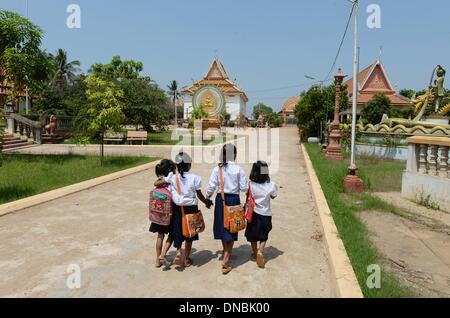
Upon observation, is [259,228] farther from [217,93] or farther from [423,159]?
[217,93]

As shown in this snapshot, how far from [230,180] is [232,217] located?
0.41 metres

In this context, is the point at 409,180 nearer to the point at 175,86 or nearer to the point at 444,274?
the point at 444,274

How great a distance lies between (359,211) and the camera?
22.7 ft

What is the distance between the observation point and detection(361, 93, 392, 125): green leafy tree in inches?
1409

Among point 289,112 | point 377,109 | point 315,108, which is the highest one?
point 289,112

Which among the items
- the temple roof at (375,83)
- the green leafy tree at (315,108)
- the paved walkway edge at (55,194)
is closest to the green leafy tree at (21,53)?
the paved walkway edge at (55,194)

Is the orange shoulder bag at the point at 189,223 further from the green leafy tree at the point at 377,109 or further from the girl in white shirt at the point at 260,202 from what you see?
the green leafy tree at the point at 377,109

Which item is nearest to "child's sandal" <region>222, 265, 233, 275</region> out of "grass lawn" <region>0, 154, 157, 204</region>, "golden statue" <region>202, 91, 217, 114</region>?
"grass lawn" <region>0, 154, 157, 204</region>

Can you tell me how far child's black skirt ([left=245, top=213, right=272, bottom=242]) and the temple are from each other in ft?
166

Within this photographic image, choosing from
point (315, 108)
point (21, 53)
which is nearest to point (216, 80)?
point (315, 108)

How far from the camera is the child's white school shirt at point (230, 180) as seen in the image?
13.6 feet

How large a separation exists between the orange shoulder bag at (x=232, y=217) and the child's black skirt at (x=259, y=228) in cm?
17

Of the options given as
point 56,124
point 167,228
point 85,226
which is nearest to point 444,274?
point 167,228

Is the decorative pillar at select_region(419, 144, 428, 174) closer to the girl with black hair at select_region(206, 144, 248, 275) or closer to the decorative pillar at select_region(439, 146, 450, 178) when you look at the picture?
the decorative pillar at select_region(439, 146, 450, 178)
